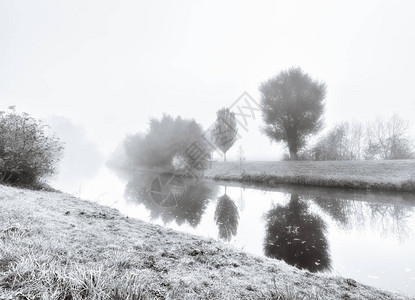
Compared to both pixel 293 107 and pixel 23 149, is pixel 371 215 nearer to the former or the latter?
pixel 23 149

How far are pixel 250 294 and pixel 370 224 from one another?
7371mm

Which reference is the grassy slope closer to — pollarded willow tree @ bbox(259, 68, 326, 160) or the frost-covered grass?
pollarded willow tree @ bbox(259, 68, 326, 160)

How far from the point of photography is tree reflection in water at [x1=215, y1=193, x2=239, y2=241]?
7270 mm

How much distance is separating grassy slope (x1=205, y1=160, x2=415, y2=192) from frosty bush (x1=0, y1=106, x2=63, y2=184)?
15331 millimetres

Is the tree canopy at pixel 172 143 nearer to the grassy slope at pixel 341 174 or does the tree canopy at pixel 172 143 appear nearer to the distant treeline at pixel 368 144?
the grassy slope at pixel 341 174

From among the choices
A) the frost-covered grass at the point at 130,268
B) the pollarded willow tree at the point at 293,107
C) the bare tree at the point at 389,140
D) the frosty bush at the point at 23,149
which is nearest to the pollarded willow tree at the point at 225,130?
the pollarded willow tree at the point at 293,107

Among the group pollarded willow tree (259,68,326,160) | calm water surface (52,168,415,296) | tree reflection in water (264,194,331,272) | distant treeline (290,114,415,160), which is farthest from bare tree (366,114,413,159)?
tree reflection in water (264,194,331,272)

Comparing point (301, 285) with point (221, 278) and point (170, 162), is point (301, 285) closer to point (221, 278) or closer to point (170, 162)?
point (221, 278)

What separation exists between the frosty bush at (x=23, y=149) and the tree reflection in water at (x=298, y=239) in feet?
35.0

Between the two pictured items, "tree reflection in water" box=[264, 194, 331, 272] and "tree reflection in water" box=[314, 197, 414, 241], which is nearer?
"tree reflection in water" box=[264, 194, 331, 272]

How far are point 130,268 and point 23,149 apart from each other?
404 inches

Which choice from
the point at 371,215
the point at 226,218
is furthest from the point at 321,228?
the point at 226,218

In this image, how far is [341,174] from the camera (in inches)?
669

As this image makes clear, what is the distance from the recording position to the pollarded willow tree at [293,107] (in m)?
24.1
